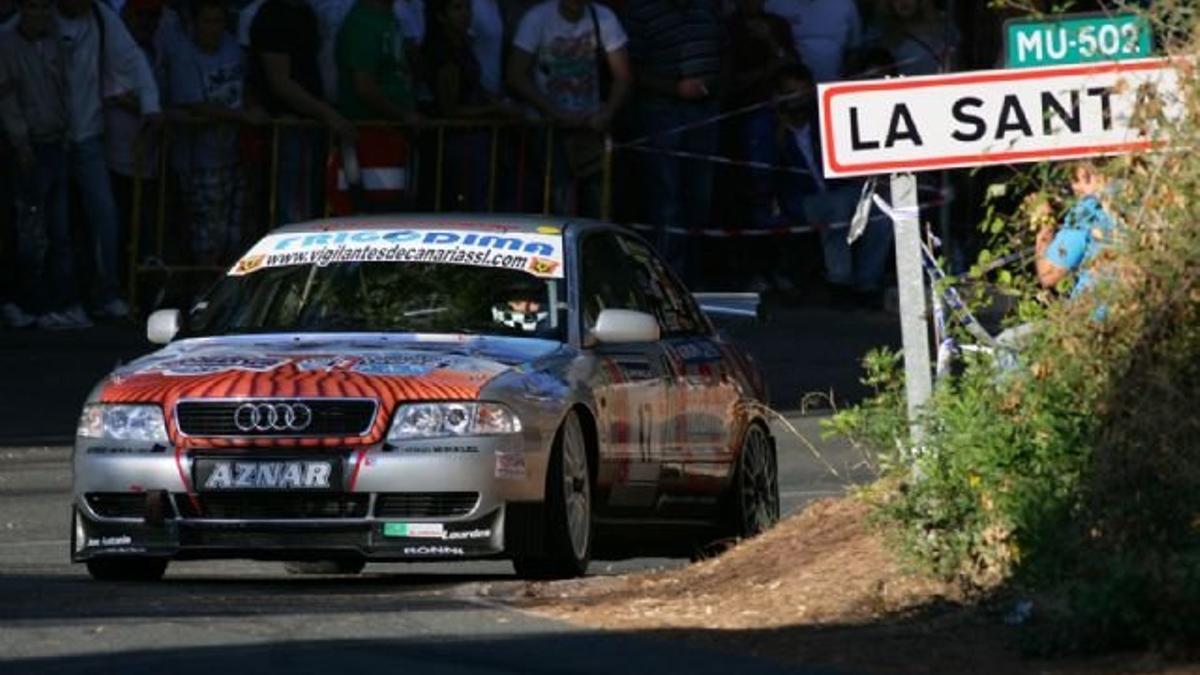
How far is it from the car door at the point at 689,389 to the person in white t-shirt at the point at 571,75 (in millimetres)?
8931

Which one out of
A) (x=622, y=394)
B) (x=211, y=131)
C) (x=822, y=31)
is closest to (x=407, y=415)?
(x=622, y=394)

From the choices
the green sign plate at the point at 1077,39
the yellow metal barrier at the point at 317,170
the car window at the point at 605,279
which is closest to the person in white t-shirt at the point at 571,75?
the yellow metal barrier at the point at 317,170

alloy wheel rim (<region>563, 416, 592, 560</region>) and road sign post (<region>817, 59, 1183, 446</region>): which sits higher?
road sign post (<region>817, 59, 1183, 446</region>)

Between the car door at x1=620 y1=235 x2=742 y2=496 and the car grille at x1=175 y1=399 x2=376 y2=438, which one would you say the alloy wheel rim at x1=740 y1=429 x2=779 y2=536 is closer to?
the car door at x1=620 y1=235 x2=742 y2=496

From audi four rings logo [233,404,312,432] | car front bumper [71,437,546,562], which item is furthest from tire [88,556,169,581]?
audi four rings logo [233,404,312,432]

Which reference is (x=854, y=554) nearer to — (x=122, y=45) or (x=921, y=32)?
(x=122, y=45)

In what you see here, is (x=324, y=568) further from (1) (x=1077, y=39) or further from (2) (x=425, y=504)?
(1) (x=1077, y=39)

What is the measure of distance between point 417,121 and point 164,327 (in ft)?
32.5

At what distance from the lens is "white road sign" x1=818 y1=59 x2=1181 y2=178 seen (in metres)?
12.4

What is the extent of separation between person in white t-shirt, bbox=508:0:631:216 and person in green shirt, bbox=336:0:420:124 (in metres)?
0.91

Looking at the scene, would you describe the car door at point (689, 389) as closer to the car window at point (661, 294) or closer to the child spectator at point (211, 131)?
the car window at point (661, 294)

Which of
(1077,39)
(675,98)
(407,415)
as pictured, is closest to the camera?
(1077,39)

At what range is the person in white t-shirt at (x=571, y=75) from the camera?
25.3 metres

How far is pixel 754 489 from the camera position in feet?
53.1
